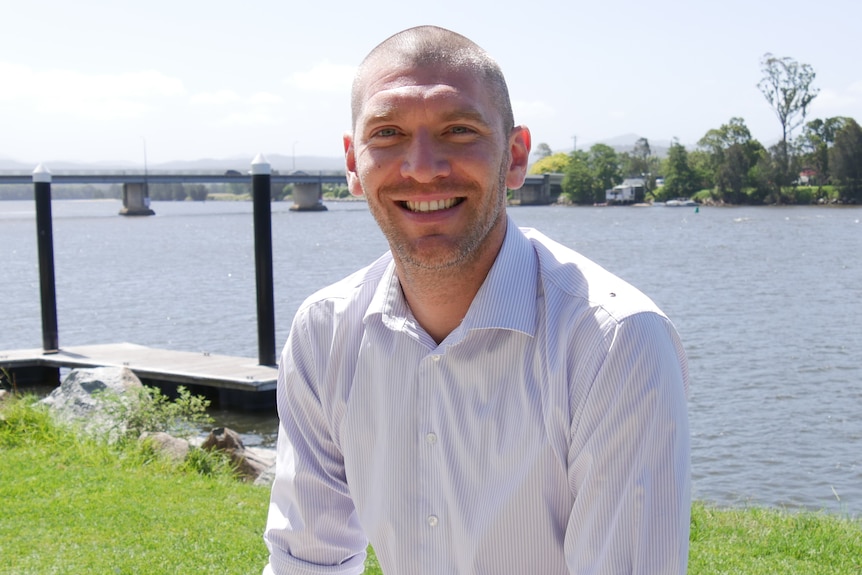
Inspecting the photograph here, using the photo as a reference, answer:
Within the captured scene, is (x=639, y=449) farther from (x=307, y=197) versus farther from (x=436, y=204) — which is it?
(x=307, y=197)

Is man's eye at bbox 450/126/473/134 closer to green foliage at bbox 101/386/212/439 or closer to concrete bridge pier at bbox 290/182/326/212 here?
green foliage at bbox 101/386/212/439

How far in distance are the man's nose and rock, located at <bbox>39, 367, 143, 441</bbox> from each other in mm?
6047

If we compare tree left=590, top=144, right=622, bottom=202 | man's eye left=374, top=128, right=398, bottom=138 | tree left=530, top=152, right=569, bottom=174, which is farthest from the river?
tree left=530, top=152, right=569, bottom=174

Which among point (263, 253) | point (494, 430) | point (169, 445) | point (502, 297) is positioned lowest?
point (169, 445)

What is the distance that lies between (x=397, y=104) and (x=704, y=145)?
10818cm

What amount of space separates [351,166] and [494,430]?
68 centimetres

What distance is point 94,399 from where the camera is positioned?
8.45 m

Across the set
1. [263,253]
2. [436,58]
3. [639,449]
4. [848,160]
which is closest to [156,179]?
[848,160]

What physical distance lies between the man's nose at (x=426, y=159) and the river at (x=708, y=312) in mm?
6644

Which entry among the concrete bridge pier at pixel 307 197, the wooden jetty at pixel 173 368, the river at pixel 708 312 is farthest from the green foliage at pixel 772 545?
the concrete bridge pier at pixel 307 197

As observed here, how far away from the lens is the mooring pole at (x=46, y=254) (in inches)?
500

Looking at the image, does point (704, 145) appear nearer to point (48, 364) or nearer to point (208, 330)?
point (208, 330)

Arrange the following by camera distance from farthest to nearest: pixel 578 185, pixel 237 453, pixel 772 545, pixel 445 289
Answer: pixel 578 185
pixel 237 453
pixel 772 545
pixel 445 289

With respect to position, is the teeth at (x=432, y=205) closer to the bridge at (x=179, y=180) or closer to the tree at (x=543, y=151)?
the bridge at (x=179, y=180)
